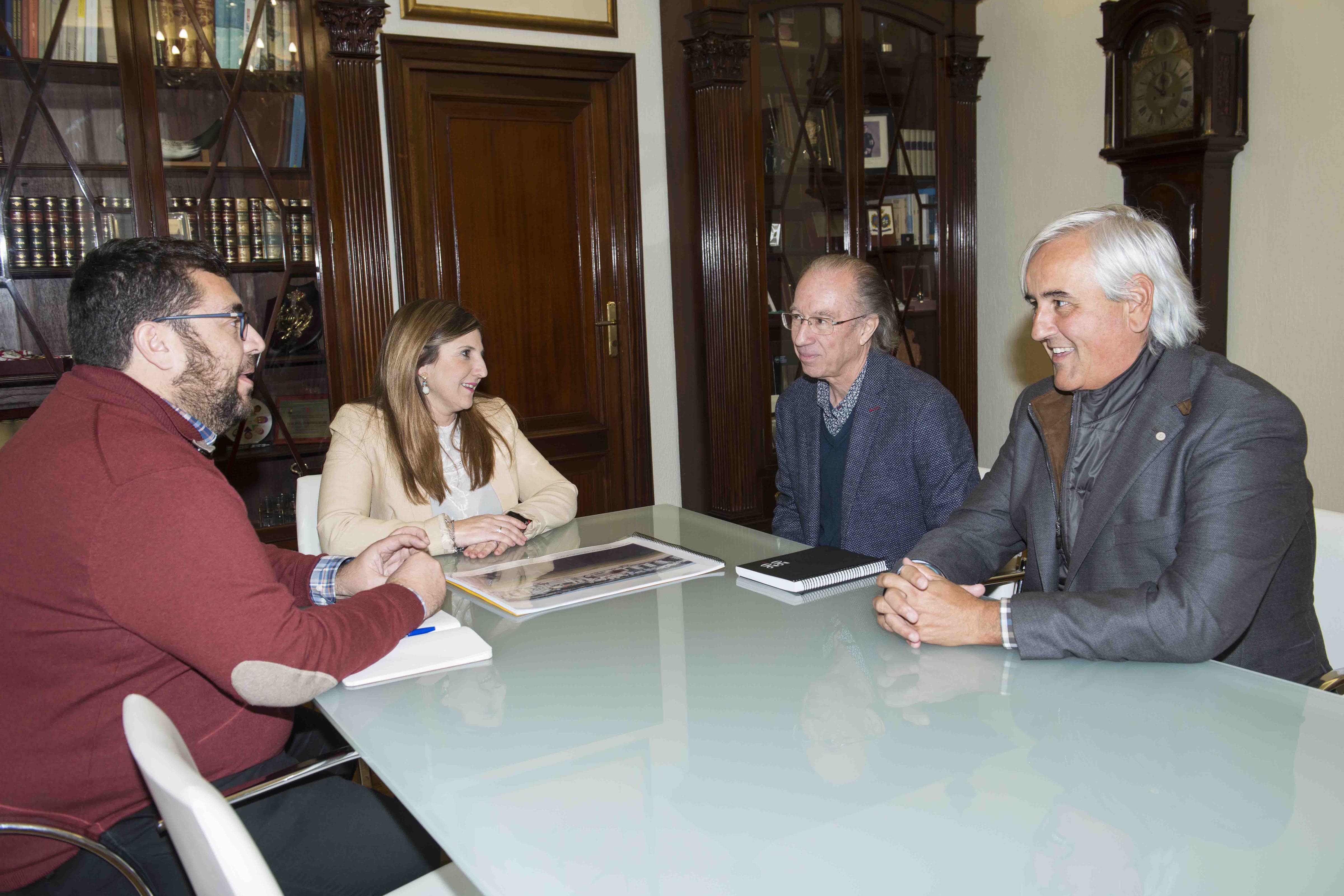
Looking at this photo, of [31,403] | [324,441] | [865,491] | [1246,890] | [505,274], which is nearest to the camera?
[1246,890]

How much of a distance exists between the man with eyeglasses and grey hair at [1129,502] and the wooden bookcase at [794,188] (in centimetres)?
226

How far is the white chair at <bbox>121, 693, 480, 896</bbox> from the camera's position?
0.81 meters

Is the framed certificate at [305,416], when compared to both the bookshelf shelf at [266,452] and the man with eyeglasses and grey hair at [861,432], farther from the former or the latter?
the man with eyeglasses and grey hair at [861,432]

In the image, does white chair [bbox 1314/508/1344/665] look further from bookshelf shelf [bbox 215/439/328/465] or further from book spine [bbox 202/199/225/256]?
book spine [bbox 202/199/225/256]

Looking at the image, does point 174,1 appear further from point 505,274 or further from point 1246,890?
point 1246,890

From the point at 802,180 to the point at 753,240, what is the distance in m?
0.42

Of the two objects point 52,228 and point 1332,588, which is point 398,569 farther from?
point 52,228

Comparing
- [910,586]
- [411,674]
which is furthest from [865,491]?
[411,674]

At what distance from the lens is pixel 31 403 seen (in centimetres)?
306

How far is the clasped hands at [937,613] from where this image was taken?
54.5 inches

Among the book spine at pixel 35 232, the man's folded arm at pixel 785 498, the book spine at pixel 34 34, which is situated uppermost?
the book spine at pixel 34 34

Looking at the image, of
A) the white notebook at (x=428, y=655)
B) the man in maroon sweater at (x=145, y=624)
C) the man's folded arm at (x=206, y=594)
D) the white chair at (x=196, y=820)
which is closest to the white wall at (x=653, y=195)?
the man in maroon sweater at (x=145, y=624)

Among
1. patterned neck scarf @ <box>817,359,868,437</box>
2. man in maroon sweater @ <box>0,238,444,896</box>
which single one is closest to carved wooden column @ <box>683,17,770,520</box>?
patterned neck scarf @ <box>817,359,868,437</box>

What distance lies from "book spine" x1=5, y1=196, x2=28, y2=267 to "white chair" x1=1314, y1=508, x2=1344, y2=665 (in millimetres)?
3485
